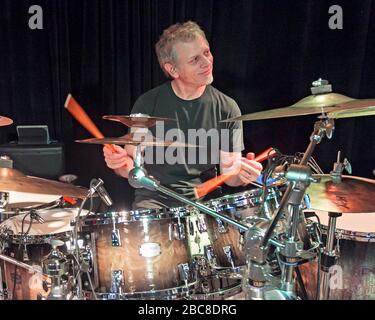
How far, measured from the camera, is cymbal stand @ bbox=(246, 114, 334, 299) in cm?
90

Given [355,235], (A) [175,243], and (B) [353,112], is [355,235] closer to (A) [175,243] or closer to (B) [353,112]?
(B) [353,112]

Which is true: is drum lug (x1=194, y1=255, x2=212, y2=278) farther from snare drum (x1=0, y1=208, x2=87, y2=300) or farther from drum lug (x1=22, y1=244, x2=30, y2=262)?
drum lug (x1=22, y1=244, x2=30, y2=262)

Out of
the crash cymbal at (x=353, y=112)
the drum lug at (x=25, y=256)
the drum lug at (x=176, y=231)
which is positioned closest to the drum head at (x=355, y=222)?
the crash cymbal at (x=353, y=112)

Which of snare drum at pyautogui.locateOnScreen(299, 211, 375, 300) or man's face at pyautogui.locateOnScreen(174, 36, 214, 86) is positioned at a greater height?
man's face at pyautogui.locateOnScreen(174, 36, 214, 86)

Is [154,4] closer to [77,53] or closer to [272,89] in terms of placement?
[77,53]

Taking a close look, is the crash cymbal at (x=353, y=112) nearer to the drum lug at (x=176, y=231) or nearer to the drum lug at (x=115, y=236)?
the drum lug at (x=176, y=231)

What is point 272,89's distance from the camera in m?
2.20

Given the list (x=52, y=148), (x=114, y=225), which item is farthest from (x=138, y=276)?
(x=52, y=148)

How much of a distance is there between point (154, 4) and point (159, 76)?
0.38 m

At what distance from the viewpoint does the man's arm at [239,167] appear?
1.47 metres

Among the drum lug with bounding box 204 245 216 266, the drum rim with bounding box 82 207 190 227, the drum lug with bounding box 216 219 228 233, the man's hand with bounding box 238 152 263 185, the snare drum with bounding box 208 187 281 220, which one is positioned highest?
the man's hand with bounding box 238 152 263 185

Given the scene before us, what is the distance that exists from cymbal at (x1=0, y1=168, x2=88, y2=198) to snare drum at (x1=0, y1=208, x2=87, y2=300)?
0.63 ft

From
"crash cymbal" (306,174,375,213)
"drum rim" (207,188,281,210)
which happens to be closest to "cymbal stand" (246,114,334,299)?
"crash cymbal" (306,174,375,213)

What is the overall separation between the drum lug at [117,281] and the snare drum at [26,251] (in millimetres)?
205
